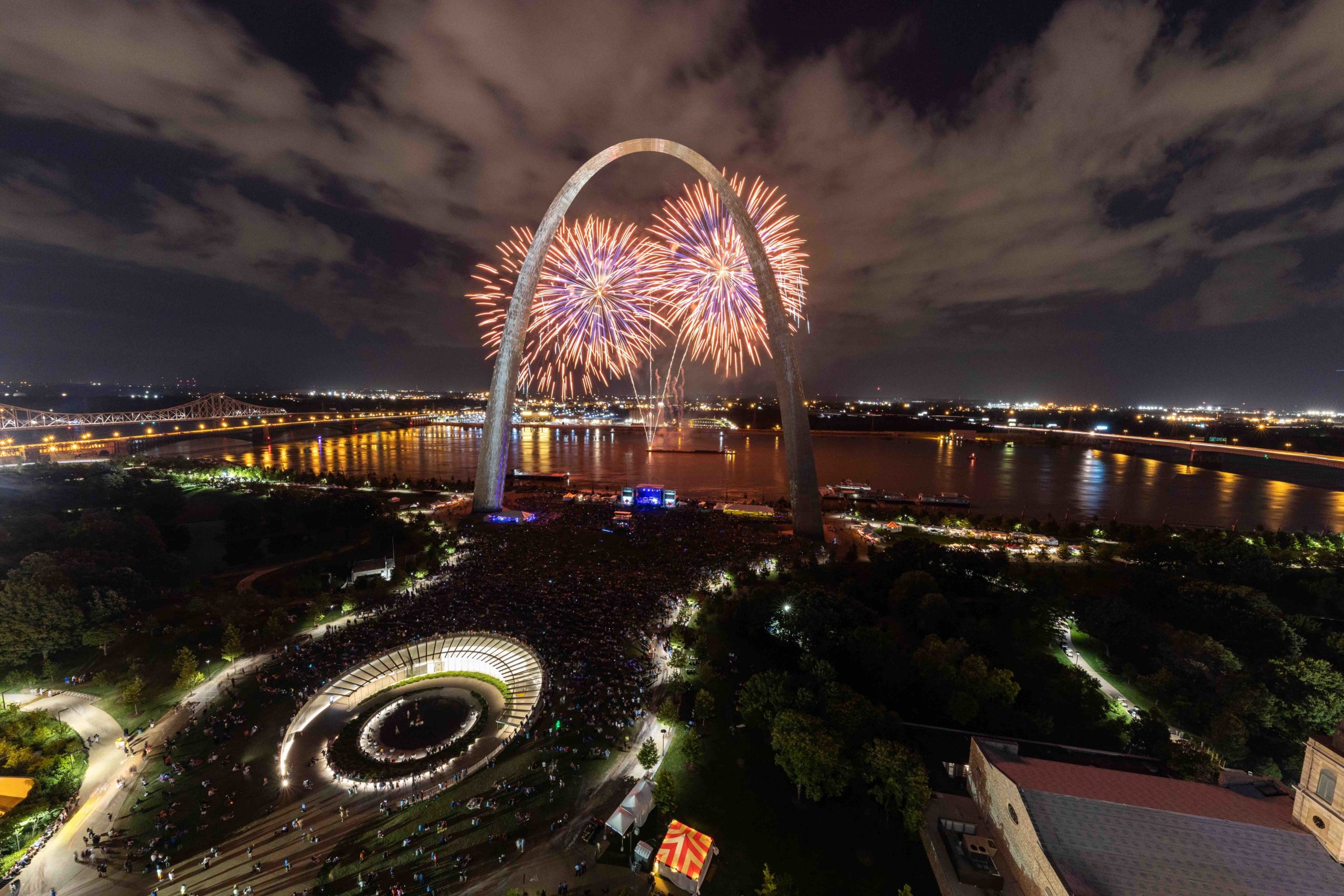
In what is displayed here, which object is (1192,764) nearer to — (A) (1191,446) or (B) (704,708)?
(B) (704,708)

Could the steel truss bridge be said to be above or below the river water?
above

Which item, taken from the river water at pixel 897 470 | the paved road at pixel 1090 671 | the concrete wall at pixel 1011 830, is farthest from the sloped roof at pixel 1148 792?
the river water at pixel 897 470

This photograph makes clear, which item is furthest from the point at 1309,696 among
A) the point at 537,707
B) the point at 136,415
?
the point at 136,415

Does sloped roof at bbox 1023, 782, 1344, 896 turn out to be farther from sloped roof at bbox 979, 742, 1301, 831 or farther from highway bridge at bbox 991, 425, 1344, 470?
highway bridge at bbox 991, 425, 1344, 470

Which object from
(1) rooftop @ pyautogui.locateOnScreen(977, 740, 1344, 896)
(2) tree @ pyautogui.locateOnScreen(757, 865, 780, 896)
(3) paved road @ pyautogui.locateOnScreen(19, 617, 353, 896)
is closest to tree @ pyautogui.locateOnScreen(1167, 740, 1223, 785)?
(1) rooftop @ pyautogui.locateOnScreen(977, 740, 1344, 896)

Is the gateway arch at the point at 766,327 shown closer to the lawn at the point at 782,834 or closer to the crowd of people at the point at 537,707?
the crowd of people at the point at 537,707

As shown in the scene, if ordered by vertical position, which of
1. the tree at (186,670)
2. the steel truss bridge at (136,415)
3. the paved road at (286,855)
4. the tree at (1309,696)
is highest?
the steel truss bridge at (136,415)
